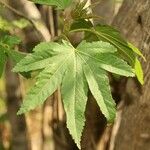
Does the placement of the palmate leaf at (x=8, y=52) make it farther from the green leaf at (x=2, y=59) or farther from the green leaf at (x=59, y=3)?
the green leaf at (x=59, y=3)

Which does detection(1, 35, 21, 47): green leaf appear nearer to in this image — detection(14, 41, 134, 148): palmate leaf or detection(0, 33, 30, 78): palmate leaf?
detection(0, 33, 30, 78): palmate leaf

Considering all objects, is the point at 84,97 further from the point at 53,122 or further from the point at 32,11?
the point at 53,122

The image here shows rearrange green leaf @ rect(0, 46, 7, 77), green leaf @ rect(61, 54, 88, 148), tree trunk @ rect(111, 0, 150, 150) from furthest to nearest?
tree trunk @ rect(111, 0, 150, 150) < green leaf @ rect(0, 46, 7, 77) < green leaf @ rect(61, 54, 88, 148)

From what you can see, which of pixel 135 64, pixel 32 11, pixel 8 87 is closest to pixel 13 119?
pixel 8 87

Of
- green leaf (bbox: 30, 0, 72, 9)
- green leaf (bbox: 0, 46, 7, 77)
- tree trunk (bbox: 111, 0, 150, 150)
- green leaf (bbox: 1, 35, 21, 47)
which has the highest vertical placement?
green leaf (bbox: 30, 0, 72, 9)

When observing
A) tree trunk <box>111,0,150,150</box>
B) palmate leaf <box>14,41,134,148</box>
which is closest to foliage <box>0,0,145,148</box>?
palmate leaf <box>14,41,134,148</box>

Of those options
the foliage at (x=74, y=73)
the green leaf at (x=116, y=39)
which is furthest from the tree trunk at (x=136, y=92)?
the foliage at (x=74, y=73)
